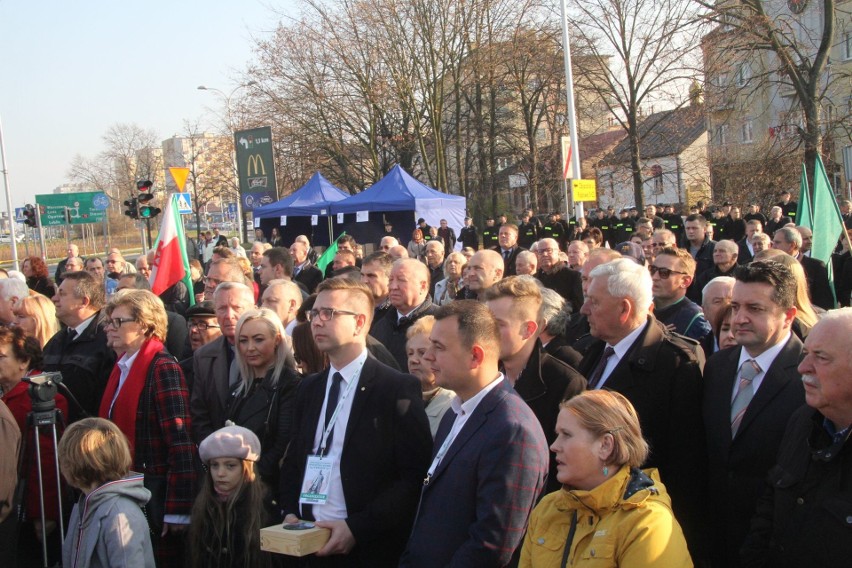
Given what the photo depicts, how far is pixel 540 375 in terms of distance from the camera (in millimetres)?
4168

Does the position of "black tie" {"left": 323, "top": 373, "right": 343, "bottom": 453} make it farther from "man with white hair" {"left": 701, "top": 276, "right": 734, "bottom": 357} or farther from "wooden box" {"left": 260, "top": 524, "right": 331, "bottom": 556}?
"man with white hair" {"left": 701, "top": 276, "right": 734, "bottom": 357}

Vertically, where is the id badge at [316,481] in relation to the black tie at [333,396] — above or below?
below

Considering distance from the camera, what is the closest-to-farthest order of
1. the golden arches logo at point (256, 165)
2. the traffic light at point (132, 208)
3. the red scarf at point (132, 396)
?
the red scarf at point (132, 396) < the golden arches logo at point (256, 165) < the traffic light at point (132, 208)

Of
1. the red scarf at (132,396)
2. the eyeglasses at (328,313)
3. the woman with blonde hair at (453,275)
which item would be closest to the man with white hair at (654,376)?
the eyeglasses at (328,313)

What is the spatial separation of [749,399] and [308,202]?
859 inches

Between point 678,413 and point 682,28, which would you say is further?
point 682,28

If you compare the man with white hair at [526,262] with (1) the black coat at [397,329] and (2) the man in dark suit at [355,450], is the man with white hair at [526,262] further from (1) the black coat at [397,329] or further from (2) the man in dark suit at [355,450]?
(2) the man in dark suit at [355,450]

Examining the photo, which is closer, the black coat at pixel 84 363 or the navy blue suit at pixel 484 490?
the navy blue suit at pixel 484 490

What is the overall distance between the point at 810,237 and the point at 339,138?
28.4 metres

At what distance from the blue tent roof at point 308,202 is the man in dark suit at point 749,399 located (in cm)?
2083

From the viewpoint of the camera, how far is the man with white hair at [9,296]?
698cm

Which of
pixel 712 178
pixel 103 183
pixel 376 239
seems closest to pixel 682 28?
pixel 712 178

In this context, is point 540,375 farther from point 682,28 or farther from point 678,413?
point 682,28

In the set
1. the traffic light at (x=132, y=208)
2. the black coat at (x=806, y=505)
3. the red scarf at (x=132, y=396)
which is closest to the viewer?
the black coat at (x=806, y=505)
